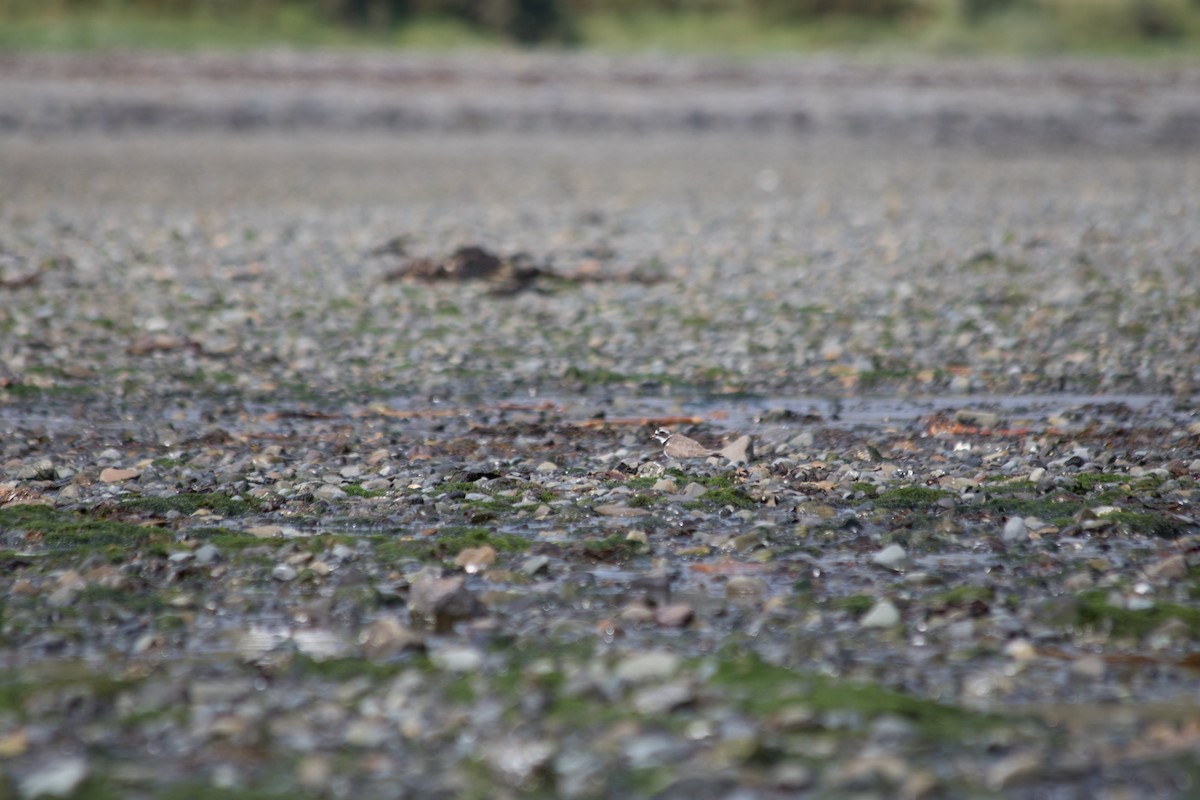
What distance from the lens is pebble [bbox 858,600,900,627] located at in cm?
486

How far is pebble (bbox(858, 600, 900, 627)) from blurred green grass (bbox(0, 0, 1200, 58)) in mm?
30992

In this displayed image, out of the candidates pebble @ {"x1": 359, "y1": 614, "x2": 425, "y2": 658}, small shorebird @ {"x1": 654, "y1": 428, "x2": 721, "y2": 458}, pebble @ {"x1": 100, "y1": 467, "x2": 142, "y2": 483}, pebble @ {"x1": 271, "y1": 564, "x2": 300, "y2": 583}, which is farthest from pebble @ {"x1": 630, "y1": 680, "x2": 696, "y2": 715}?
pebble @ {"x1": 100, "y1": 467, "x2": 142, "y2": 483}

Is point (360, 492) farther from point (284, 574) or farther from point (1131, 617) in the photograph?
point (1131, 617)

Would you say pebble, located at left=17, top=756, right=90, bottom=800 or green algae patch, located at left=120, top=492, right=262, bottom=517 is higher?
pebble, located at left=17, top=756, right=90, bottom=800

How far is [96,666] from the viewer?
4.60m

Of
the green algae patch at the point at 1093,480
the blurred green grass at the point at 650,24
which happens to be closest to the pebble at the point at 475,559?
the green algae patch at the point at 1093,480

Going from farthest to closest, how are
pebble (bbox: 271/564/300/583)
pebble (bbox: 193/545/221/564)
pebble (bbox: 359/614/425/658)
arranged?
1. pebble (bbox: 193/545/221/564)
2. pebble (bbox: 271/564/300/583)
3. pebble (bbox: 359/614/425/658)

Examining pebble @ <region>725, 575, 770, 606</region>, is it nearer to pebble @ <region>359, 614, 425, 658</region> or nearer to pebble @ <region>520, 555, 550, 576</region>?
pebble @ <region>520, 555, 550, 576</region>

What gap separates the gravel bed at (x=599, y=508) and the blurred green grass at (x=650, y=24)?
73.0ft

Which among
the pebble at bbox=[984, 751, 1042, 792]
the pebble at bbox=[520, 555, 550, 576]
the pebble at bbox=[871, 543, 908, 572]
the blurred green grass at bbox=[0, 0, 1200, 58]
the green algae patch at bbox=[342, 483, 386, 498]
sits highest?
the blurred green grass at bbox=[0, 0, 1200, 58]

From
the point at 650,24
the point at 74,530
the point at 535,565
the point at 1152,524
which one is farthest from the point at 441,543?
the point at 650,24

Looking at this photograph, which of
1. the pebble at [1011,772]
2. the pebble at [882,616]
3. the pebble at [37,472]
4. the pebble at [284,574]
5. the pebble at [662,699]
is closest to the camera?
the pebble at [1011,772]

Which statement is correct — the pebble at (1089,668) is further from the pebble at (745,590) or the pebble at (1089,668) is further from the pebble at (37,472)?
the pebble at (37,472)

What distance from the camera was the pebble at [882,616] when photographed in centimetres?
486
